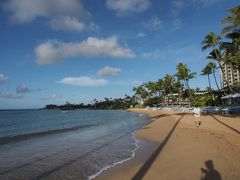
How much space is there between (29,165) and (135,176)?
180 inches

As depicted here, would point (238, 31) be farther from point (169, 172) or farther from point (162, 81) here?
point (162, 81)

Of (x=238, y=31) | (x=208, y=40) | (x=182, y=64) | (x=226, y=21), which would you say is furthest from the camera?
(x=182, y=64)

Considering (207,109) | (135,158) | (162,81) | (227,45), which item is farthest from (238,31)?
(162,81)

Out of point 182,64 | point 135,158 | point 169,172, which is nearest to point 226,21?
point 135,158

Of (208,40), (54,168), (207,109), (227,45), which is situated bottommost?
(54,168)

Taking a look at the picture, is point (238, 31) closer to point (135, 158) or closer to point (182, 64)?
point (135, 158)

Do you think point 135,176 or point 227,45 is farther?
point 227,45

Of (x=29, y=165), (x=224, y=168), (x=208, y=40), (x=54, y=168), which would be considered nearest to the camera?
(x=224, y=168)

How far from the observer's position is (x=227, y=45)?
37.3 meters

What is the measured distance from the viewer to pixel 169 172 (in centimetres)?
796

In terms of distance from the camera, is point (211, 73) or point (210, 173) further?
point (211, 73)

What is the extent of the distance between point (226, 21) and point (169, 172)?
1069 inches

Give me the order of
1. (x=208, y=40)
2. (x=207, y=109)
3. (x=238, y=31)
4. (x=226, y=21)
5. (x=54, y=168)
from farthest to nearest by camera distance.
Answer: (x=208, y=40) → (x=207, y=109) → (x=238, y=31) → (x=226, y=21) → (x=54, y=168)

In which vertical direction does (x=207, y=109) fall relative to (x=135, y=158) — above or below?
above
